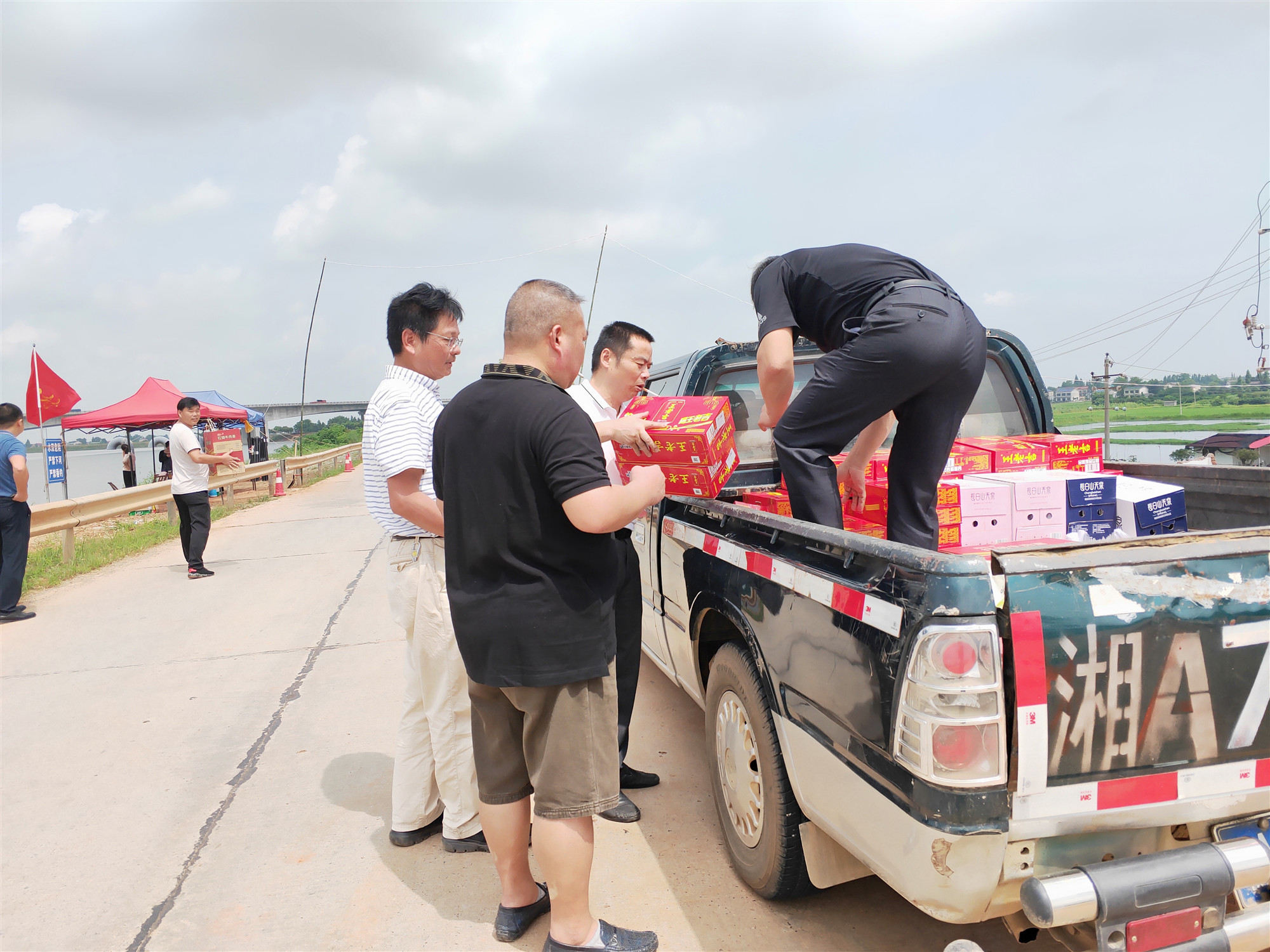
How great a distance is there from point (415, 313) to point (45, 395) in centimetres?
1407

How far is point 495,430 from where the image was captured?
89.0 inches

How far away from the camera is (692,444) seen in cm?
302

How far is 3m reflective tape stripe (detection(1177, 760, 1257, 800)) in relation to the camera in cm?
179

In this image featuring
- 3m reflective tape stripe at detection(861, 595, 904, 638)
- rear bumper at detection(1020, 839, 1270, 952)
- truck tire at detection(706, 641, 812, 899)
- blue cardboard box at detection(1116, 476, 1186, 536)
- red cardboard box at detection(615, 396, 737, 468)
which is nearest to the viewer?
rear bumper at detection(1020, 839, 1270, 952)

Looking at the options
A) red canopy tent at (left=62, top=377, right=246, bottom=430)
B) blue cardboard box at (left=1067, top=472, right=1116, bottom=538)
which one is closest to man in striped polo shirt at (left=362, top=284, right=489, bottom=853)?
blue cardboard box at (left=1067, top=472, right=1116, bottom=538)

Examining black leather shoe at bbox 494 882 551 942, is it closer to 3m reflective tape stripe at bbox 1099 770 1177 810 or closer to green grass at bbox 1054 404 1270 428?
3m reflective tape stripe at bbox 1099 770 1177 810

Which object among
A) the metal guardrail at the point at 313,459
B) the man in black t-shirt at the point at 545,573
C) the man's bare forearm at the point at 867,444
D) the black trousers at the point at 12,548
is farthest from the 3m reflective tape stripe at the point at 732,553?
the metal guardrail at the point at 313,459

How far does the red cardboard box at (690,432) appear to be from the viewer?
3.00 meters

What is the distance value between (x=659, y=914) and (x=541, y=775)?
2.86ft

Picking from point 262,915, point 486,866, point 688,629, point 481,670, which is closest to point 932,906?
point 481,670

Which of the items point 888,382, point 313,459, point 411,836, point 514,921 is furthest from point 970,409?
point 313,459

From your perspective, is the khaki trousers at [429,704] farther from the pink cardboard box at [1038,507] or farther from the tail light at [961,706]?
the pink cardboard box at [1038,507]

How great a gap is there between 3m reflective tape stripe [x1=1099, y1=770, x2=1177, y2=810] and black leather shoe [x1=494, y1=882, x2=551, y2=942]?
1.89 meters

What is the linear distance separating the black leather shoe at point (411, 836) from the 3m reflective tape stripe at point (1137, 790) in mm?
2703
